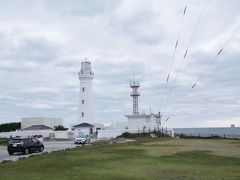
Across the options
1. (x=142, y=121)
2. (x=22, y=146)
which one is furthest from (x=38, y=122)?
(x=22, y=146)

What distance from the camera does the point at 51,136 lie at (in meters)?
83.2

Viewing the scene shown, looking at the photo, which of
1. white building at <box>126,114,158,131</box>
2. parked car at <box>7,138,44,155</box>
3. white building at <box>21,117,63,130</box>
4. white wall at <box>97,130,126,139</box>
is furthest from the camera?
white building at <box>21,117,63,130</box>

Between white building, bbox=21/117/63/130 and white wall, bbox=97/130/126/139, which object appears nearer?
white wall, bbox=97/130/126/139

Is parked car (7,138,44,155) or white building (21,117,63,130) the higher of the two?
white building (21,117,63,130)

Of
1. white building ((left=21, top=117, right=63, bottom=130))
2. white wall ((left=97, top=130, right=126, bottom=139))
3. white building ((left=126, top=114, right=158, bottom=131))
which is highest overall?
white building ((left=21, top=117, right=63, bottom=130))

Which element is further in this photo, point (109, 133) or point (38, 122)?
point (38, 122)

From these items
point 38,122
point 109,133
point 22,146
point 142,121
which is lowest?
point 22,146

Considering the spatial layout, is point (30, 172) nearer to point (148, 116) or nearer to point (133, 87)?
point (148, 116)

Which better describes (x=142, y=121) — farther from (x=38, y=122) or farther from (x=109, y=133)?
(x=38, y=122)

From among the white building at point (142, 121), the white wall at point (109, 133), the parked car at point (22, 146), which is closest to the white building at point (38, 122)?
the white wall at point (109, 133)

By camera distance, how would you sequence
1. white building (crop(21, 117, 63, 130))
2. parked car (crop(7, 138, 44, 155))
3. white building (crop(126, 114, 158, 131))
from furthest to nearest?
white building (crop(21, 117, 63, 130)) → white building (crop(126, 114, 158, 131)) → parked car (crop(7, 138, 44, 155))

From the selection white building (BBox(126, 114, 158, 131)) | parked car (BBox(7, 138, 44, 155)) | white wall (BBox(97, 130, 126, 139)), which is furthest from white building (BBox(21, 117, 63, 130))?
parked car (BBox(7, 138, 44, 155))

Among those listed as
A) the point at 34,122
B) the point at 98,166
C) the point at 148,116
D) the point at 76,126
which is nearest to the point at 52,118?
the point at 34,122

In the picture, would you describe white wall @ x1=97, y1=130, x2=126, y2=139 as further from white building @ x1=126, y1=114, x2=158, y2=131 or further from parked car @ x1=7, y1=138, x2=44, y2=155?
parked car @ x1=7, y1=138, x2=44, y2=155
